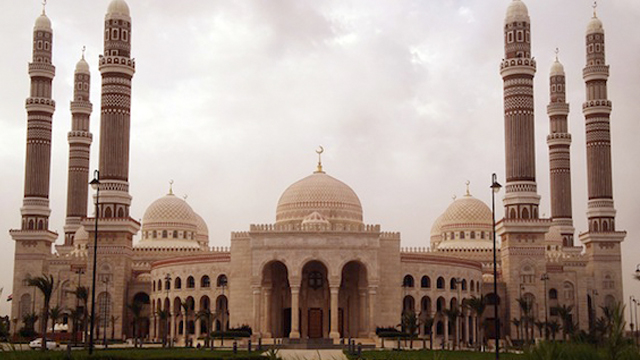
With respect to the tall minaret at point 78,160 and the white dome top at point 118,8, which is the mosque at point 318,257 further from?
the tall minaret at point 78,160

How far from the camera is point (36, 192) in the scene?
75.4m

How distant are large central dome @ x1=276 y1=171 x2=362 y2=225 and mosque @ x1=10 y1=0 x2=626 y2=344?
0.11 m

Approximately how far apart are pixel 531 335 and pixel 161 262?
28261 millimetres

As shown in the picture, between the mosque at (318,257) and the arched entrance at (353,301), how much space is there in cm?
9

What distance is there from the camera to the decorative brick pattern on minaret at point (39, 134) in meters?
75.1

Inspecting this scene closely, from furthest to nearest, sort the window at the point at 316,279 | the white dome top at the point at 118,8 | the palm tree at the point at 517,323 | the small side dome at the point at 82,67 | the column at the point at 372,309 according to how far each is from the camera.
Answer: the small side dome at the point at 82,67 < the white dome top at the point at 118,8 < the window at the point at 316,279 < the palm tree at the point at 517,323 < the column at the point at 372,309

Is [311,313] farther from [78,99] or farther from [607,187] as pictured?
[78,99]

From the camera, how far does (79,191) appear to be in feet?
282

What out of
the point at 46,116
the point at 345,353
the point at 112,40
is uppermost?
the point at 112,40

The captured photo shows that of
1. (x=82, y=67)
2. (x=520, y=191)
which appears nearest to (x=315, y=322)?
(x=520, y=191)

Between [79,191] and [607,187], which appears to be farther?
[79,191]

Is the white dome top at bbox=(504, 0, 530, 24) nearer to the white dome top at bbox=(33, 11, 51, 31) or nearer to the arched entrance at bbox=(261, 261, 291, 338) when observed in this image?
the arched entrance at bbox=(261, 261, 291, 338)

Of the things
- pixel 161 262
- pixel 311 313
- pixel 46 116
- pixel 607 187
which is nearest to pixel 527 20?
pixel 607 187

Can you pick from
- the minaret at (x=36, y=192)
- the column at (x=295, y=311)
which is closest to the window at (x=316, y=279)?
the column at (x=295, y=311)
